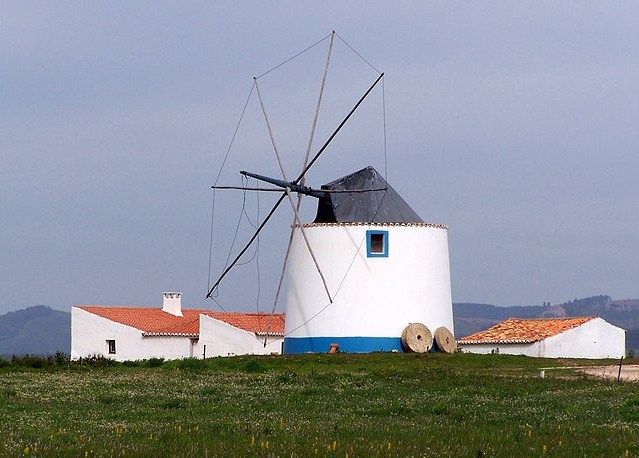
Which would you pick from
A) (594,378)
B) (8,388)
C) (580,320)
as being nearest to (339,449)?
(8,388)

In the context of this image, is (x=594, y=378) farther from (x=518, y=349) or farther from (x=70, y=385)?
(x=518, y=349)

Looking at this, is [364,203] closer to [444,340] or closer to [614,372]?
[444,340]

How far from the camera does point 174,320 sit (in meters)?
73.2

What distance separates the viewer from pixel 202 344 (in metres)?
66.6

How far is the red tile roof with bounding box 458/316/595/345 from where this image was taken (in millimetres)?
60500

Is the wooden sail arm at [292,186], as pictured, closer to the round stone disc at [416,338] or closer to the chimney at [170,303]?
the round stone disc at [416,338]

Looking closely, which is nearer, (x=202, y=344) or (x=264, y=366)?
(x=264, y=366)

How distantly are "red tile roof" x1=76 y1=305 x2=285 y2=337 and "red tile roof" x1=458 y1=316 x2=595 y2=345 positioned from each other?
33.7ft

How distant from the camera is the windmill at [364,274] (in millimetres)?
50562

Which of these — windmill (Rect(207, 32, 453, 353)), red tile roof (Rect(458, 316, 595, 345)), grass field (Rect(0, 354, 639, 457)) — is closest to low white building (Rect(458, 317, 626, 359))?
red tile roof (Rect(458, 316, 595, 345))

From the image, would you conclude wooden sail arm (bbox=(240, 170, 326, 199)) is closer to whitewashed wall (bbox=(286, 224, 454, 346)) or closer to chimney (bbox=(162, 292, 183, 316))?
whitewashed wall (bbox=(286, 224, 454, 346))

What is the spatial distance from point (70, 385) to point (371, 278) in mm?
20188

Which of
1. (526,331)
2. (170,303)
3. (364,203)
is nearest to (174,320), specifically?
(170,303)

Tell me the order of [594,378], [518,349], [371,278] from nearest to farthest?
[594,378]
[371,278]
[518,349]
